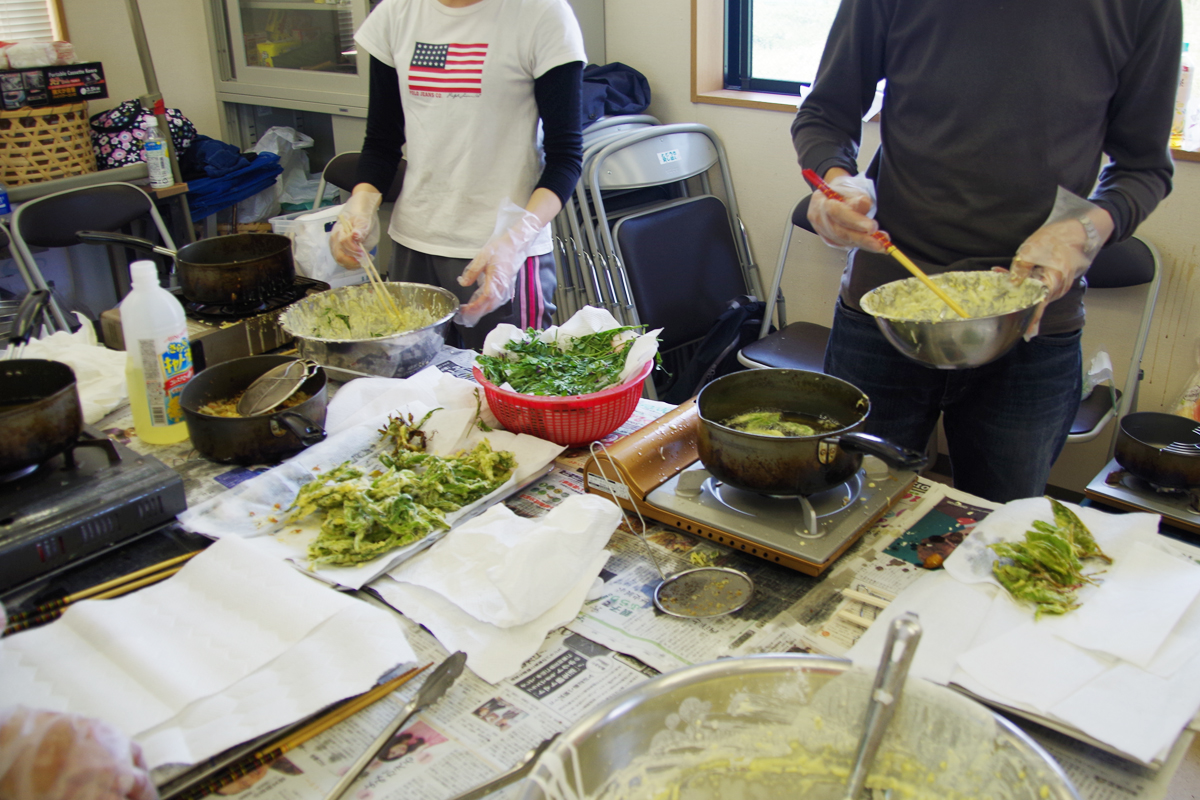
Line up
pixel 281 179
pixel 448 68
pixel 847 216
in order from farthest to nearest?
1. pixel 281 179
2. pixel 448 68
3. pixel 847 216

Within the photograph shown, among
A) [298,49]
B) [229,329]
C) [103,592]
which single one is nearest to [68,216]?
[298,49]

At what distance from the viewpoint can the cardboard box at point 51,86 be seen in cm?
297

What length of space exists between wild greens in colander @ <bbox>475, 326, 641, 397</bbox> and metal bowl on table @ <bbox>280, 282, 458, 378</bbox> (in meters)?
0.24

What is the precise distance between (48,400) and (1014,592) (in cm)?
136

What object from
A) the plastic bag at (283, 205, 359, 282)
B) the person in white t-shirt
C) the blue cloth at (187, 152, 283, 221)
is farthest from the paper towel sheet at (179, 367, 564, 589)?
the blue cloth at (187, 152, 283, 221)

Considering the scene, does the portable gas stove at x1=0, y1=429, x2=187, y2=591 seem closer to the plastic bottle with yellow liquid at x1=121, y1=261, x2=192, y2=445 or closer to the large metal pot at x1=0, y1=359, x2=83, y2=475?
the large metal pot at x1=0, y1=359, x2=83, y2=475

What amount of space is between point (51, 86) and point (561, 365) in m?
2.67

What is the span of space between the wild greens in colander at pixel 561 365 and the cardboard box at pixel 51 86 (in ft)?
8.18

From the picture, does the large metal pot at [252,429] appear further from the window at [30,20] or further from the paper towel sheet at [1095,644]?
the window at [30,20]

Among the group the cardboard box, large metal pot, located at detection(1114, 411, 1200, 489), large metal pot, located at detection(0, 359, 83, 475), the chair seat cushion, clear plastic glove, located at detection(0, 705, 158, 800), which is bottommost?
large metal pot, located at detection(1114, 411, 1200, 489)

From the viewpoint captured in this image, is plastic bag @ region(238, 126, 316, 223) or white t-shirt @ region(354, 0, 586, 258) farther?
plastic bag @ region(238, 126, 316, 223)

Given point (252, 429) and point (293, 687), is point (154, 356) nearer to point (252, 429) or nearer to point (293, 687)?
point (252, 429)

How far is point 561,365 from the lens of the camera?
1.63 m

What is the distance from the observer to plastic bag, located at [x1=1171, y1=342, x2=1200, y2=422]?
2.51m
